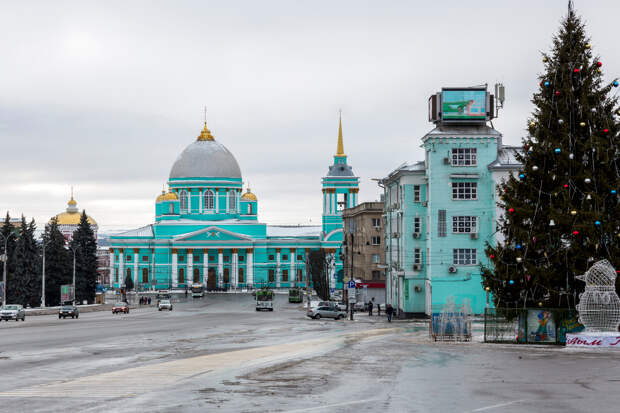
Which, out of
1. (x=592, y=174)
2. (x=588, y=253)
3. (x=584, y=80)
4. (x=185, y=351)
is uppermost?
(x=584, y=80)

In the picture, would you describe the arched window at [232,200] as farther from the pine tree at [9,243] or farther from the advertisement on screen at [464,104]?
the advertisement on screen at [464,104]

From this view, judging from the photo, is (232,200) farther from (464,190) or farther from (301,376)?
(301,376)

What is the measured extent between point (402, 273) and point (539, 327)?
3150 cm

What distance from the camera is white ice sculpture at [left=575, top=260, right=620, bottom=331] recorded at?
1224 inches

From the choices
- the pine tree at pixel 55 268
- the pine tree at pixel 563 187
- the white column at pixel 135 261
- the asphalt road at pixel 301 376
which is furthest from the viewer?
the white column at pixel 135 261

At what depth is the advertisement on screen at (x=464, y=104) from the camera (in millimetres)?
62781

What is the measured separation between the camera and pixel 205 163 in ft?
519

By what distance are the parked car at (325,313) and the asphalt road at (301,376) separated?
26.6 metres

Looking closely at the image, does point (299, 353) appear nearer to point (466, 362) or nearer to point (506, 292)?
point (466, 362)

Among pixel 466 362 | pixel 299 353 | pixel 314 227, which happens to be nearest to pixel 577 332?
pixel 466 362

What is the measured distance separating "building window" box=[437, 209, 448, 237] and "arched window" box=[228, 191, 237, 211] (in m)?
99.0

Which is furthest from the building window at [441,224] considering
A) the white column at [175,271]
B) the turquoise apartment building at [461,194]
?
the white column at [175,271]

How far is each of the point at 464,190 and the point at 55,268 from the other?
5904 centimetres

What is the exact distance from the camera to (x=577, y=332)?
33.7 meters
